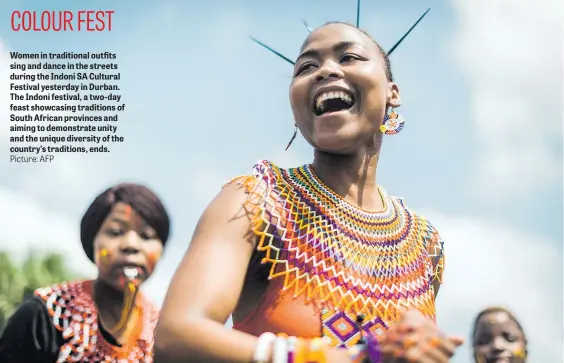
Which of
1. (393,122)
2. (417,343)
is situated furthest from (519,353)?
(417,343)

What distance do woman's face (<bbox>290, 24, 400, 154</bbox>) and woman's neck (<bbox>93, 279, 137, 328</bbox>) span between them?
1.95 m

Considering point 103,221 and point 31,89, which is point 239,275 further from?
point 31,89

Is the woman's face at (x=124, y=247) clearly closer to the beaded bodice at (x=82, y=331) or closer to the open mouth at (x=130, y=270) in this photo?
the open mouth at (x=130, y=270)

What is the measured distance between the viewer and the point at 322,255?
2.57 m

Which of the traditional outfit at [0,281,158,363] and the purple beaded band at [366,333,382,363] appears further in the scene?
the traditional outfit at [0,281,158,363]

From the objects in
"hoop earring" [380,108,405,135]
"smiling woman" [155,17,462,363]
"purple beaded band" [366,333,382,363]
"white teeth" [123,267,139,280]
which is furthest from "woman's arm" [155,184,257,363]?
"white teeth" [123,267,139,280]

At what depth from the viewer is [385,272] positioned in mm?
2660

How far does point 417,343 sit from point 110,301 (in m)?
2.68

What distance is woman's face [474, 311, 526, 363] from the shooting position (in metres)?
4.32

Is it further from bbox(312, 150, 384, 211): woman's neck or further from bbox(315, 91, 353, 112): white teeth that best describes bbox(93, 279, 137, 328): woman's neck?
bbox(315, 91, 353, 112): white teeth

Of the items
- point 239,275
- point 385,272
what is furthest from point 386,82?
point 239,275

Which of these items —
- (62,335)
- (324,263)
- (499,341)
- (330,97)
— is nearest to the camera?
(324,263)

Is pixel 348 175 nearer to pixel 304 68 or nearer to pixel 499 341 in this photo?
pixel 304 68

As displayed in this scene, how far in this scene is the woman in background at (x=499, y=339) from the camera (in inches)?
170
